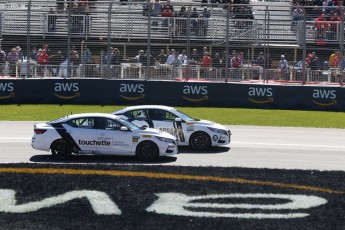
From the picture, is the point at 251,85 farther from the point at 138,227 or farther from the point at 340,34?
the point at 138,227

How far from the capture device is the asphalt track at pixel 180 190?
50.5ft

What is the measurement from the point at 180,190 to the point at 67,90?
59.1 feet

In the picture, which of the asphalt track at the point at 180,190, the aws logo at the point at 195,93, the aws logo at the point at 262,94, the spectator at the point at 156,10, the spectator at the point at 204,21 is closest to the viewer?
the asphalt track at the point at 180,190

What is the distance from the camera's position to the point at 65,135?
2170 cm

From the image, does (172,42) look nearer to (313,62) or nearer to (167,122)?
(313,62)

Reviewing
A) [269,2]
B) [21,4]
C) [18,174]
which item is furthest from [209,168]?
[269,2]

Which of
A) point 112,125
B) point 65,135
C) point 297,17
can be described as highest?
point 297,17

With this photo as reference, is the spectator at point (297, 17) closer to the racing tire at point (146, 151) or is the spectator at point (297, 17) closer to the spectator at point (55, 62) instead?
the spectator at point (55, 62)

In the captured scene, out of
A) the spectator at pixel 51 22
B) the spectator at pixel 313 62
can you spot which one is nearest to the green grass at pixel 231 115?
the spectator at pixel 313 62

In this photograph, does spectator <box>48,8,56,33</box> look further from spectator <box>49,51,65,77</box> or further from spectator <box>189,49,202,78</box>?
spectator <box>189,49,202,78</box>

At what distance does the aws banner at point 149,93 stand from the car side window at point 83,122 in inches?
513

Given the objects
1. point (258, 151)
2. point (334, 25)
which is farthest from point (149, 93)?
point (258, 151)

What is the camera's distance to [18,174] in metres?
19.2

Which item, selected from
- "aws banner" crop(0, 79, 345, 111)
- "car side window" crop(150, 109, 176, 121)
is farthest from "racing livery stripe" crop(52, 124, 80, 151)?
"aws banner" crop(0, 79, 345, 111)
